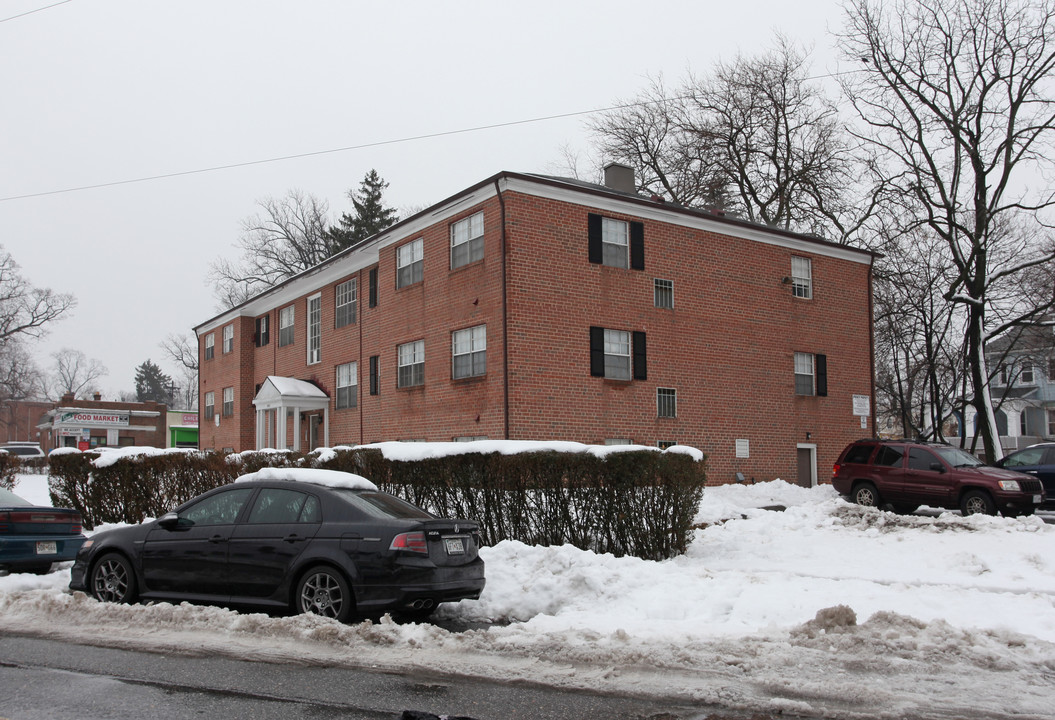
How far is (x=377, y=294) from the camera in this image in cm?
2669

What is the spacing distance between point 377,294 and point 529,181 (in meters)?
7.66

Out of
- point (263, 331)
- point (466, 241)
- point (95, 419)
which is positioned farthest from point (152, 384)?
point (466, 241)

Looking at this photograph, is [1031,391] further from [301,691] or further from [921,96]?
[301,691]

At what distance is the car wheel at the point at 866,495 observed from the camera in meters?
19.4

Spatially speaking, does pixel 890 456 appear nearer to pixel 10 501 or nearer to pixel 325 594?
pixel 325 594

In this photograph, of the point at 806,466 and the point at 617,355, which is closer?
the point at 617,355

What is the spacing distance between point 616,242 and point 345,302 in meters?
10.7

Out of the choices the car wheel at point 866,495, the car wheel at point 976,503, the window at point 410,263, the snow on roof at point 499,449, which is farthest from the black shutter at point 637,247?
the snow on roof at point 499,449

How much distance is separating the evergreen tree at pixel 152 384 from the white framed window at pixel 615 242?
11932 cm

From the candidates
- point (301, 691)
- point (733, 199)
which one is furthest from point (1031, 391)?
point (301, 691)

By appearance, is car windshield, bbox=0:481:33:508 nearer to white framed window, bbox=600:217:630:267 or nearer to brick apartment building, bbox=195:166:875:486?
brick apartment building, bbox=195:166:875:486

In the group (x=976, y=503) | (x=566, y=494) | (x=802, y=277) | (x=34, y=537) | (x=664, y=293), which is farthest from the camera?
(x=802, y=277)

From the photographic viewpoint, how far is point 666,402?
905 inches

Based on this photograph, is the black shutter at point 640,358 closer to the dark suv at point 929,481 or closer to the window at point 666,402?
the window at point 666,402
